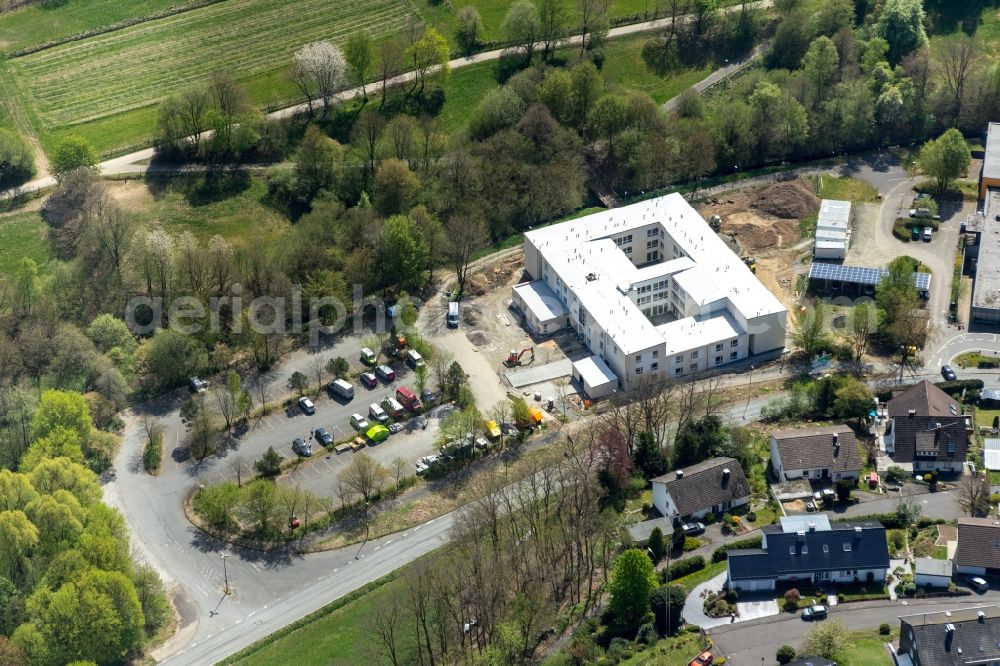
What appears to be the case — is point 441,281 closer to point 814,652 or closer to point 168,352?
point 168,352

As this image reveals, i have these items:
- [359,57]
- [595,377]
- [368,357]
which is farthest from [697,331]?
[359,57]

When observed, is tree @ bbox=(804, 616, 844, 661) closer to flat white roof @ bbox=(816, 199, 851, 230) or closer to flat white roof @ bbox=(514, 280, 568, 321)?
flat white roof @ bbox=(514, 280, 568, 321)

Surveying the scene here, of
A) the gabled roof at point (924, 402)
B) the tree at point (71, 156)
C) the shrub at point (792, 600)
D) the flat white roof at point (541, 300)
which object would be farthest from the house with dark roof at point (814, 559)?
the tree at point (71, 156)

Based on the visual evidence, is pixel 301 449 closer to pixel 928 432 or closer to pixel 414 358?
pixel 414 358

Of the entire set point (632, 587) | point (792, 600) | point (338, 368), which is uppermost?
point (338, 368)

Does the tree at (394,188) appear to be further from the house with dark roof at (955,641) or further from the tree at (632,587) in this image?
the house with dark roof at (955,641)

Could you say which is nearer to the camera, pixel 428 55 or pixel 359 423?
pixel 359 423

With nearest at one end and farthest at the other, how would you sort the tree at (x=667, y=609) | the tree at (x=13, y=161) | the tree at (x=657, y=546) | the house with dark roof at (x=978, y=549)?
the tree at (x=667, y=609) → the house with dark roof at (x=978, y=549) → the tree at (x=657, y=546) → the tree at (x=13, y=161)
